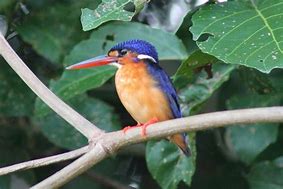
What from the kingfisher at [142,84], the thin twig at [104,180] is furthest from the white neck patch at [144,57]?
the thin twig at [104,180]

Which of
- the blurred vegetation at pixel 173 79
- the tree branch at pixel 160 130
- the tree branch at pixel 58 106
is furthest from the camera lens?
the blurred vegetation at pixel 173 79

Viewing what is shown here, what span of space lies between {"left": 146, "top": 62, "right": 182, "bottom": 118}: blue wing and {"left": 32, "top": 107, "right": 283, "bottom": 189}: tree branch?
49 centimetres

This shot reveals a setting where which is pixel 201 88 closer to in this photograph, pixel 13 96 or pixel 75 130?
pixel 75 130

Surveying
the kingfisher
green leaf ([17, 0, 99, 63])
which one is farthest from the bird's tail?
green leaf ([17, 0, 99, 63])

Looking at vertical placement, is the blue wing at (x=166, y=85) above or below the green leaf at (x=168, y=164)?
above

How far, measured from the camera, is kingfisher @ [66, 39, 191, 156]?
2.46 metres

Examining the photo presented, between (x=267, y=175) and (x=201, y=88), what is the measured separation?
0.40 meters

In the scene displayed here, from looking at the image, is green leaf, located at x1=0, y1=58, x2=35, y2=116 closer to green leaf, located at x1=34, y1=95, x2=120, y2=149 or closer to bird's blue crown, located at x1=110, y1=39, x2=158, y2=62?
green leaf, located at x1=34, y1=95, x2=120, y2=149

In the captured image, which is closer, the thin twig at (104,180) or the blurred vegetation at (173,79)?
the blurred vegetation at (173,79)

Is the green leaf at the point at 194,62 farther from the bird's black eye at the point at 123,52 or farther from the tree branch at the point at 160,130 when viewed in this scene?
the tree branch at the point at 160,130

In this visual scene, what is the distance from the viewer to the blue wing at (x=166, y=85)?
247cm

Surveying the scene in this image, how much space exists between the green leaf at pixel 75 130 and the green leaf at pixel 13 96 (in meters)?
0.07

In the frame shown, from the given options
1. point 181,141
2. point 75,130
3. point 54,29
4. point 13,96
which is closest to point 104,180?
point 75,130

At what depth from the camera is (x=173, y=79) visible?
8.76 feet
